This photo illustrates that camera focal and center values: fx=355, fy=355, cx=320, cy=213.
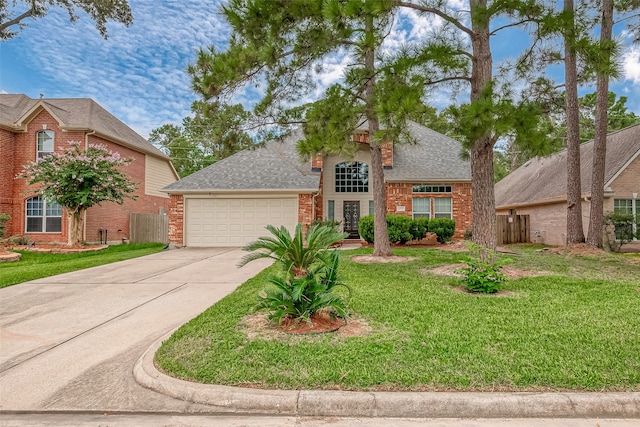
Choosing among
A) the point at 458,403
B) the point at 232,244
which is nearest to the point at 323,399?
the point at 458,403

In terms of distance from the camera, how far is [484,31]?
7.40 metres

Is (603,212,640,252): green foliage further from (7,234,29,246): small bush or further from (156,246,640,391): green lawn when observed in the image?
(7,234,29,246): small bush

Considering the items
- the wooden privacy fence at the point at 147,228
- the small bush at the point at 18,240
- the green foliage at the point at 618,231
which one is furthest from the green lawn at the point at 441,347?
the wooden privacy fence at the point at 147,228

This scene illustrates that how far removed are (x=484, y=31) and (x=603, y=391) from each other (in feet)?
23.1

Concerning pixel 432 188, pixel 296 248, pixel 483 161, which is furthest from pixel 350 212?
pixel 296 248

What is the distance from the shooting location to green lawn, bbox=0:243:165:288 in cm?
823

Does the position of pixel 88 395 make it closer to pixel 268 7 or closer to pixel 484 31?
pixel 268 7

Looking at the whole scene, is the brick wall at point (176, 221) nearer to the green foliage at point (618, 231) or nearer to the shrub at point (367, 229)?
the shrub at point (367, 229)

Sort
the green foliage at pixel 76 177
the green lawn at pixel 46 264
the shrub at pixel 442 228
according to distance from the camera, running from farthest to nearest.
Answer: the shrub at pixel 442 228
the green foliage at pixel 76 177
the green lawn at pixel 46 264

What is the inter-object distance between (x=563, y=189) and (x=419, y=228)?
6.65 metres

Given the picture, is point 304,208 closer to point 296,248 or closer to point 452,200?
point 452,200

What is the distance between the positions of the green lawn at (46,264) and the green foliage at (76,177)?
79.3 inches

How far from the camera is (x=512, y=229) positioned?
16.6 metres

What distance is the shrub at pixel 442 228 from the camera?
45.2ft
